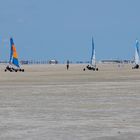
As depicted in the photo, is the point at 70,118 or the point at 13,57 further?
the point at 13,57

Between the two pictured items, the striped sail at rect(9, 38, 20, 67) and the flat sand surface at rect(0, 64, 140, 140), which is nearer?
the flat sand surface at rect(0, 64, 140, 140)

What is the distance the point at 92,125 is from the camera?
551 inches

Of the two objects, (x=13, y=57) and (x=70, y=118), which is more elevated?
(x=13, y=57)

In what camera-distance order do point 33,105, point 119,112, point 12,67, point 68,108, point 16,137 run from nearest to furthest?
point 16,137, point 119,112, point 68,108, point 33,105, point 12,67

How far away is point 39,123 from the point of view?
47.6 ft

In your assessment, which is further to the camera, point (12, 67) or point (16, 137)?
point (12, 67)

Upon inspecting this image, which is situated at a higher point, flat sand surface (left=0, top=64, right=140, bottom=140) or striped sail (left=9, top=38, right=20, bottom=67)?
striped sail (left=9, top=38, right=20, bottom=67)

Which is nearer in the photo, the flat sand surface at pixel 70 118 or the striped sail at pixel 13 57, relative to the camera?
the flat sand surface at pixel 70 118

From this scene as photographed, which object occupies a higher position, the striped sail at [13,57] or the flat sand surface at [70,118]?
the striped sail at [13,57]

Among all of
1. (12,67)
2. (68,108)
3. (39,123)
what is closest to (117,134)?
(39,123)

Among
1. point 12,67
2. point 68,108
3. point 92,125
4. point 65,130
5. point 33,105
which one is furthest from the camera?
point 12,67

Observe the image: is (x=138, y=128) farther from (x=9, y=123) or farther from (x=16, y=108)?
(x=16, y=108)

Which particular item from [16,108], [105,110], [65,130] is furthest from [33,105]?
[65,130]

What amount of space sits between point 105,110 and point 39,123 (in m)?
3.87
